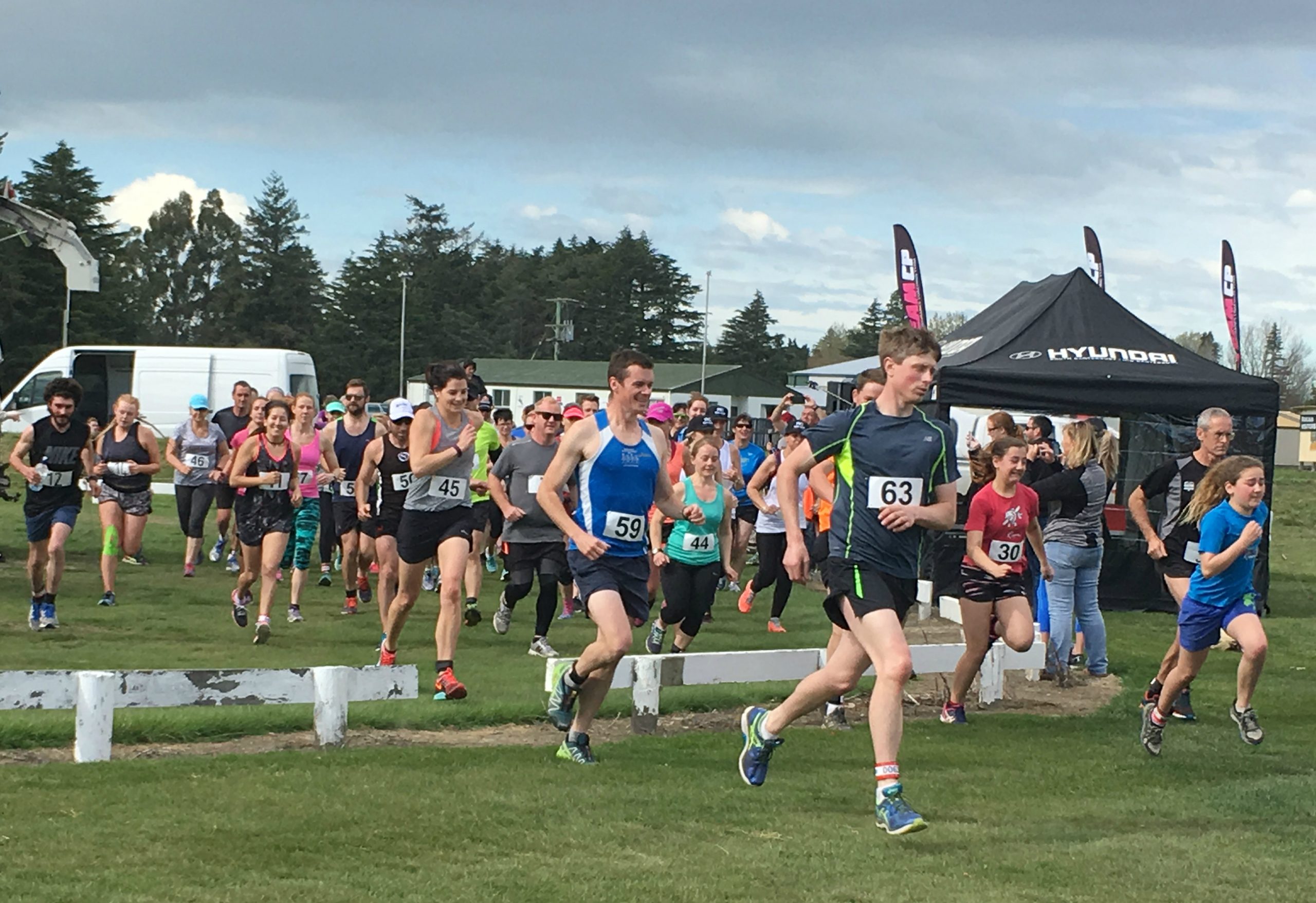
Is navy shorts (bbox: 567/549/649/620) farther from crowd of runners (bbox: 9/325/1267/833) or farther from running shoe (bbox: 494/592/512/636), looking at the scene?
running shoe (bbox: 494/592/512/636)

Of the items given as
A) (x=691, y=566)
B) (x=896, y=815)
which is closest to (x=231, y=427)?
(x=691, y=566)

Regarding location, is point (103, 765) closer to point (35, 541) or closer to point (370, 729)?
point (370, 729)

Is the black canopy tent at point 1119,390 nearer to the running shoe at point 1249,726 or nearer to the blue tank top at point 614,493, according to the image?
the running shoe at point 1249,726

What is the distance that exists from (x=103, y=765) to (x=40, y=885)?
2147 mm

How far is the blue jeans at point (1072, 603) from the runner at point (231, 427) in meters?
9.39

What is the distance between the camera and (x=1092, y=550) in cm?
1187

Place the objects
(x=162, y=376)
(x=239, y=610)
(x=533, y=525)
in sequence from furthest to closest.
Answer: (x=162, y=376)
(x=239, y=610)
(x=533, y=525)

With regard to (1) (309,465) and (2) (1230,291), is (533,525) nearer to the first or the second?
(1) (309,465)

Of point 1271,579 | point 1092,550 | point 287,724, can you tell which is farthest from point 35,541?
point 1271,579

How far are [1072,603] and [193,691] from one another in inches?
271

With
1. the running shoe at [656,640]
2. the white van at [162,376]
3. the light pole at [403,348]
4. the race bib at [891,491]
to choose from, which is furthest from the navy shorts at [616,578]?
the light pole at [403,348]

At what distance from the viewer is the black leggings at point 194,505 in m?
17.2

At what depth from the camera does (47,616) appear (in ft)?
41.7

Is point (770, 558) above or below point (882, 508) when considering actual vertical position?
below
